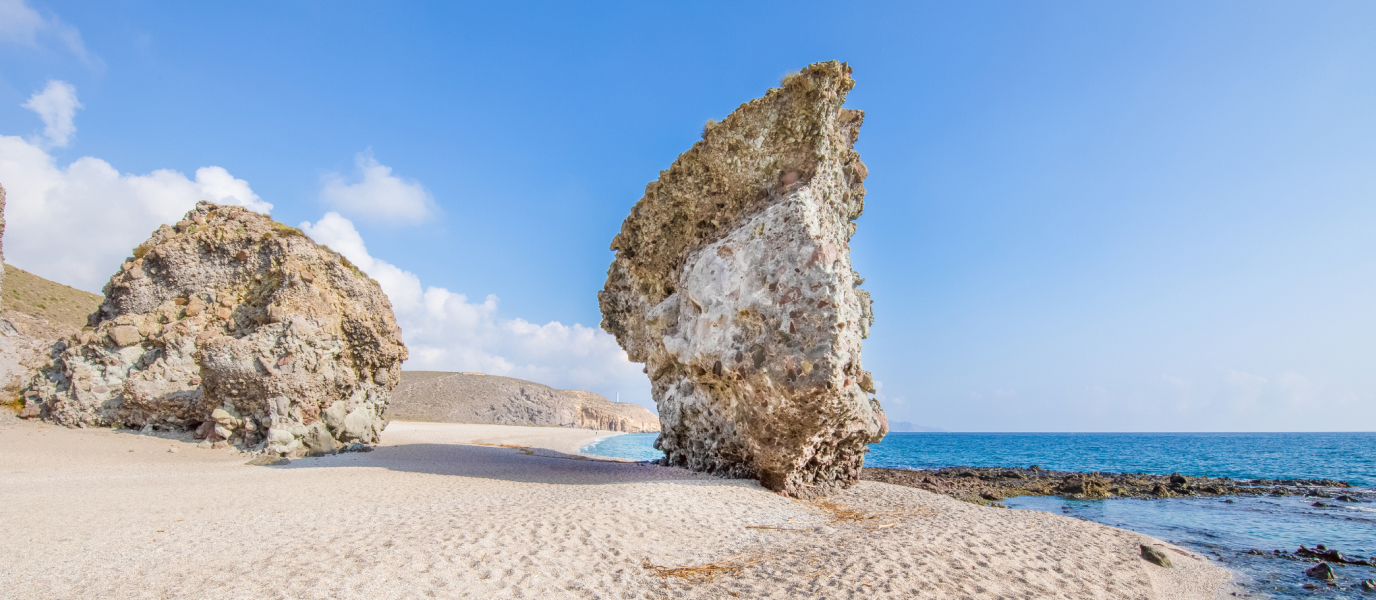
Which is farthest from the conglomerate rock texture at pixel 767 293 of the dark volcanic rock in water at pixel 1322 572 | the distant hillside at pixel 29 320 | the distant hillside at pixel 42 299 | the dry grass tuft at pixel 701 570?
the distant hillside at pixel 42 299

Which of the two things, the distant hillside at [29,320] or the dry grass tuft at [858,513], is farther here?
the distant hillside at [29,320]

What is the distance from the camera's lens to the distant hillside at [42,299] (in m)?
21.8

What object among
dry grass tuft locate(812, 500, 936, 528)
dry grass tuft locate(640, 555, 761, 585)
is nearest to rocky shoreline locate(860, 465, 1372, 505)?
dry grass tuft locate(812, 500, 936, 528)

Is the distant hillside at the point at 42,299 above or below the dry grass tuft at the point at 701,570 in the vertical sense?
above

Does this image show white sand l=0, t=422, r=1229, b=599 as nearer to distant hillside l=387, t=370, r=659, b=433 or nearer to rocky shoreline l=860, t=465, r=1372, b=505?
rocky shoreline l=860, t=465, r=1372, b=505

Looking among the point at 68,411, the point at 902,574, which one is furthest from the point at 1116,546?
the point at 68,411

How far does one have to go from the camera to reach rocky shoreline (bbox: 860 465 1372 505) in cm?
1698

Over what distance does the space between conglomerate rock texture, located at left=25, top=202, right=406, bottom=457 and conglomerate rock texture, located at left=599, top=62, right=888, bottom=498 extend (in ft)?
32.6

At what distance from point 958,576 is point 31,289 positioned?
37070mm

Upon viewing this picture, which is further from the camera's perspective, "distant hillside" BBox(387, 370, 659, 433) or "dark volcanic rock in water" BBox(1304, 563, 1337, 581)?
"distant hillside" BBox(387, 370, 659, 433)

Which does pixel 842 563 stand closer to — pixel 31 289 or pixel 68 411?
pixel 68 411

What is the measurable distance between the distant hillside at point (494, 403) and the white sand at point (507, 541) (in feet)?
168

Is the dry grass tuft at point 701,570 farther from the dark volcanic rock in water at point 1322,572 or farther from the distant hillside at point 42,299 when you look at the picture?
the distant hillside at point 42,299

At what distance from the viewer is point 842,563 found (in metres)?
6.63
